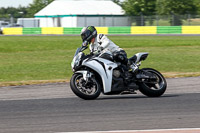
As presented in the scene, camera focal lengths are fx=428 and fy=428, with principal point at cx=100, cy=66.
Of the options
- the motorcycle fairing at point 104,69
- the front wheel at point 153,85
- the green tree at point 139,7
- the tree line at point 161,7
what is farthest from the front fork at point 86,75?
the green tree at point 139,7

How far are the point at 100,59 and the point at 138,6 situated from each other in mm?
59154

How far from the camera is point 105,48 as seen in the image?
27.7 ft

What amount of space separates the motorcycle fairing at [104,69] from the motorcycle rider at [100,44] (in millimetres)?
207

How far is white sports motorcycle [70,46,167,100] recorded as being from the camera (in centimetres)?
819

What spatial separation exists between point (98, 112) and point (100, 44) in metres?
1.82

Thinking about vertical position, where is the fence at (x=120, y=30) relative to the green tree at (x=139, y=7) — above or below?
below

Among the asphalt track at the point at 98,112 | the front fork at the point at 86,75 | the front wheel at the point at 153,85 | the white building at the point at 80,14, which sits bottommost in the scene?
the asphalt track at the point at 98,112

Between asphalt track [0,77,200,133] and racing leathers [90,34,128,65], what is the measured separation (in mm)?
830

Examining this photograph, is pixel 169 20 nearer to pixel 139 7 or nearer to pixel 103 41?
pixel 139 7

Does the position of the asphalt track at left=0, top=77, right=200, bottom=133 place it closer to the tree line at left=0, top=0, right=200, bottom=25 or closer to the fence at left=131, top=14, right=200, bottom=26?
the fence at left=131, top=14, right=200, bottom=26

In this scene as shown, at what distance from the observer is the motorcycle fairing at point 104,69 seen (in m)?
8.26

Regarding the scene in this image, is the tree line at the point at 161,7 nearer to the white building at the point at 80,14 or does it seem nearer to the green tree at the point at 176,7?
the green tree at the point at 176,7

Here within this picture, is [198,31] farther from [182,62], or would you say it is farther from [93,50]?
[93,50]

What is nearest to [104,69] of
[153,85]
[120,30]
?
[153,85]
